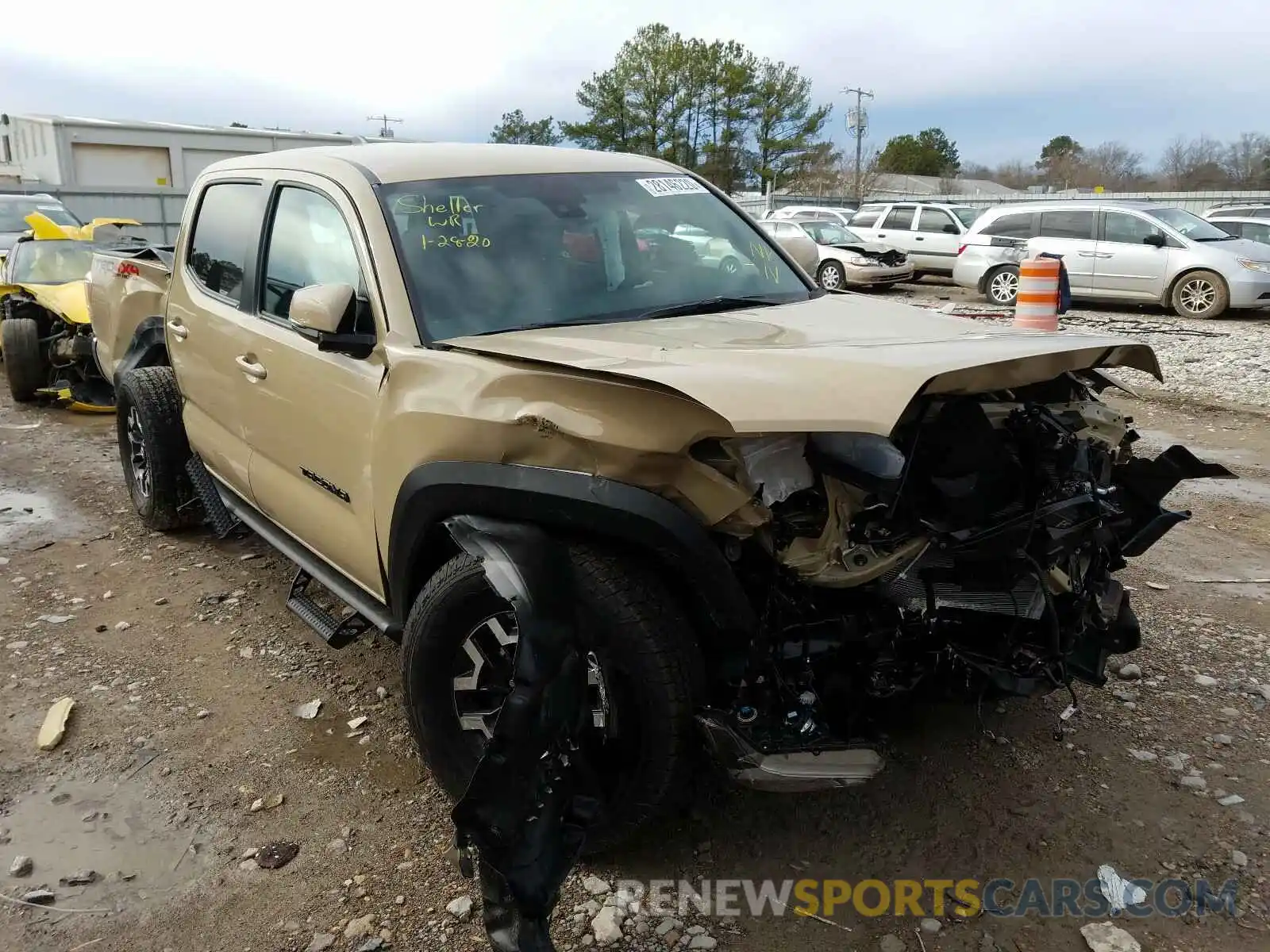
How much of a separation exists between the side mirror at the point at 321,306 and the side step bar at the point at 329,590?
2.95 feet

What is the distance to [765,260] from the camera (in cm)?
382

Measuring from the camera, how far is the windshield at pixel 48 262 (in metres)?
9.49

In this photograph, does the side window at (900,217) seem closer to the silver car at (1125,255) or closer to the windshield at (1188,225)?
the silver car at (1125,255)

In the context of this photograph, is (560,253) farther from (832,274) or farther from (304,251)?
(832,274)

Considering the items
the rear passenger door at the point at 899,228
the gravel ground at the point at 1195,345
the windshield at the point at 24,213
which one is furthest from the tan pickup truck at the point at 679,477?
the rear passenger door at the point at 899,228

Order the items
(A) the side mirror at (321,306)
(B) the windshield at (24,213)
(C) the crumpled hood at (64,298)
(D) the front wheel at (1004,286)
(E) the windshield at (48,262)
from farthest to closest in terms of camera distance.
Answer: (B) the windshield at (24,213) → (D) the front wheel at (1004,286) → (E) the windshield at (48,262) → (C) the crumpled hood at (64,298) → (A) the side mirror at (321,306)

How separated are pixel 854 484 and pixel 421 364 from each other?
4.04ft

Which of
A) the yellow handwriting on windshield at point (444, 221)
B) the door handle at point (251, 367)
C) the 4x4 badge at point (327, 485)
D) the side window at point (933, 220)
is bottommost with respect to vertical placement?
the 4x4 badge at point (327, 485)

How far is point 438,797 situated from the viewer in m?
2.96

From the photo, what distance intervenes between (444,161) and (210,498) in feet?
7.01

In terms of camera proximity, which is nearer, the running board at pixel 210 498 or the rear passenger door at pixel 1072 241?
the running board at pixel 210 498

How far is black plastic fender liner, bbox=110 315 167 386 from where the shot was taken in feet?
17.1

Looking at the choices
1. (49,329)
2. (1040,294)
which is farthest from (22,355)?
(1040,294)

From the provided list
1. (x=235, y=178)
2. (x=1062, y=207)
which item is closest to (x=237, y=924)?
(x=235, y=178)
